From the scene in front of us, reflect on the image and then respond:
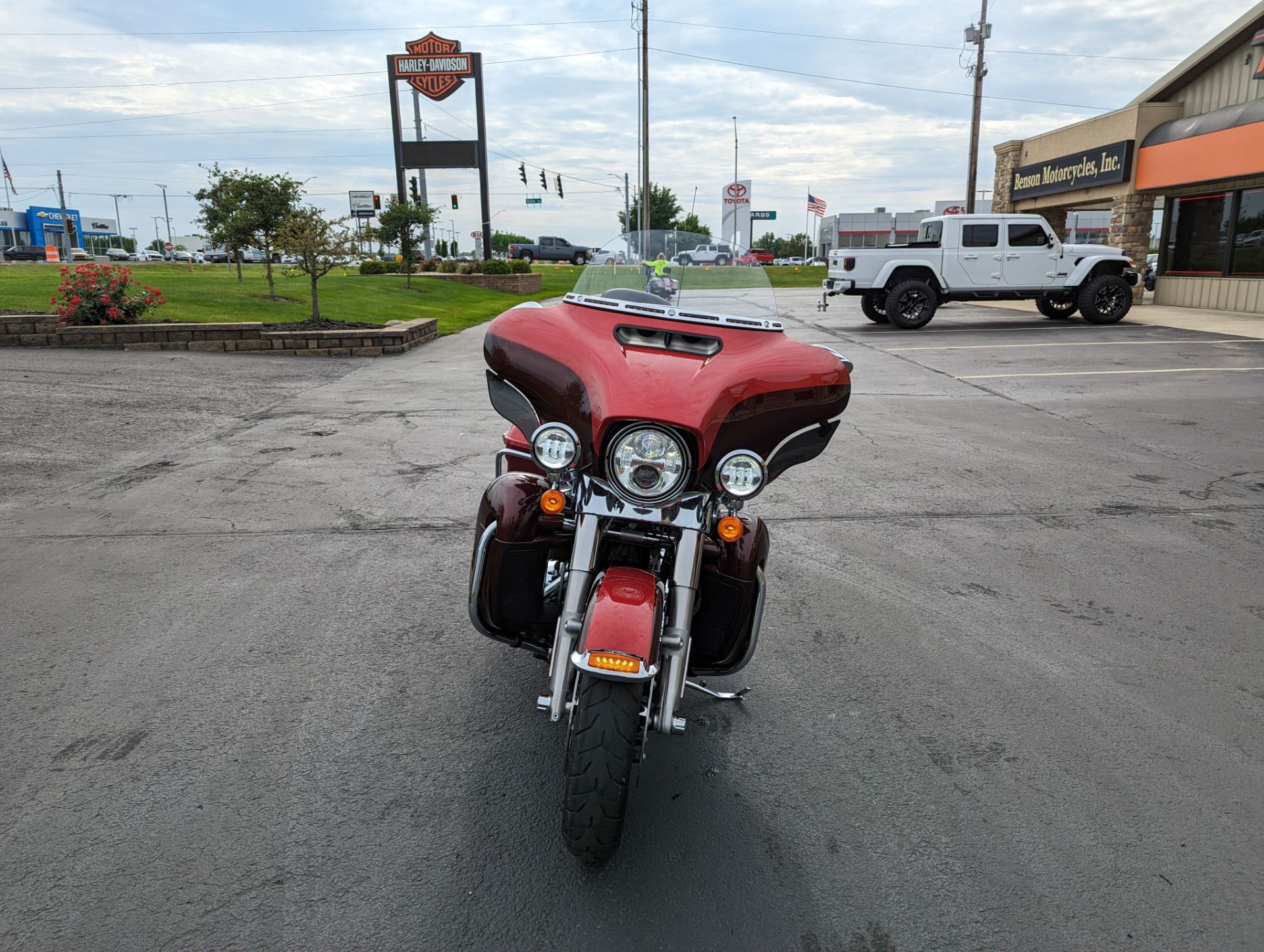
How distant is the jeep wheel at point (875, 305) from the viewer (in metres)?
19.2

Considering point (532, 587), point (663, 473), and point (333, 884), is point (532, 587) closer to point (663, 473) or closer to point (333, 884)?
point (663, 473)

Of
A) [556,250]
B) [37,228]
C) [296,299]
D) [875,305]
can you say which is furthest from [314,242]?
[37,228]

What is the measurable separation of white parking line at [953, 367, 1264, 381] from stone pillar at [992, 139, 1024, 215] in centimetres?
1700

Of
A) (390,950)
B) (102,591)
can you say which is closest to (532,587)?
(390,950)

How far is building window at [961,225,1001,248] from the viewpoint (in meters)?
18.2

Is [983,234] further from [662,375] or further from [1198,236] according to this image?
[662,375]

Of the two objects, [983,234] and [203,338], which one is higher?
[983,234]

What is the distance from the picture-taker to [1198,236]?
21.9 m

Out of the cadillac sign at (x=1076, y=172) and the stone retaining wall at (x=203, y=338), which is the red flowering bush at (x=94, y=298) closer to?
the stone retaining wall at (x=203, y=338)

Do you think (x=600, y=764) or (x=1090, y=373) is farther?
(x=1090, y=373)

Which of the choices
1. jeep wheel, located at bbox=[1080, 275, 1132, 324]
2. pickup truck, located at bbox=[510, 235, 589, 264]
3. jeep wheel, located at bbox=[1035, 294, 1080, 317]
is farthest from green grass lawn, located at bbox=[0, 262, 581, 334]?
pickup truck, located at bbox=[510, 235, 589, 264]

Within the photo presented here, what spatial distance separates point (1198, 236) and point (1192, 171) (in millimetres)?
2471

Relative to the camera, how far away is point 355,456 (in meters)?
7.34

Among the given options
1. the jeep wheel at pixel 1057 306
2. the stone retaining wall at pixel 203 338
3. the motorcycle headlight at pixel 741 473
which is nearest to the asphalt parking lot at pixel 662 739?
the motorcycle headlight at pixel 741 473
